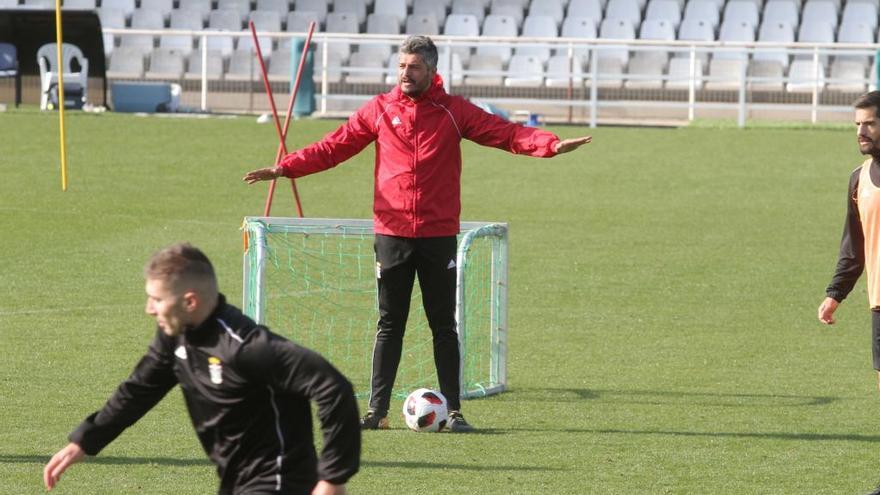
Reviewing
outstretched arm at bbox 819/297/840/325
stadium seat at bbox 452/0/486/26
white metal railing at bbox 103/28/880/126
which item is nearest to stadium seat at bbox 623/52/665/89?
white metal railing at bbox 103/28/880/126

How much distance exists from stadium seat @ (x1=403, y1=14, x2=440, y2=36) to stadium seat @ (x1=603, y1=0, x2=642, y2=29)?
351 cm

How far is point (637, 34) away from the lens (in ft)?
103

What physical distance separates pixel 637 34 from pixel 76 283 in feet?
65.8

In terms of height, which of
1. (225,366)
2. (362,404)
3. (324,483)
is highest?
(225,366)

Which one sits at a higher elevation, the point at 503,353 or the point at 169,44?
the point at 169,44

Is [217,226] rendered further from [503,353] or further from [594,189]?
[503,353]

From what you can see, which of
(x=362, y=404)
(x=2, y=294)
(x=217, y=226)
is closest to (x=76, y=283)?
(x=2, y=294)

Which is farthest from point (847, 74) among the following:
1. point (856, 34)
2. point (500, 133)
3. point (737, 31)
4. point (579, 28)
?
point (500, 133)

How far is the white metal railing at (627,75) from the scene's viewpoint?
25.9m

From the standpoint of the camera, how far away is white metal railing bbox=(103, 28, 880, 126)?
2586cm

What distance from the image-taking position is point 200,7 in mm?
31484

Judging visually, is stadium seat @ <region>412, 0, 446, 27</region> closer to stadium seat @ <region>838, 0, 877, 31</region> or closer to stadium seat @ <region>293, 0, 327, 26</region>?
stadium seat @ <region>293, 0, 327, 26</region>

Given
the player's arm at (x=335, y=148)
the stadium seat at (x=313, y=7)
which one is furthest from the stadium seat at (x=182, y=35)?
the player's arm at (x=335, y=148)

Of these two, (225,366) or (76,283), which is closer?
(225,366)
